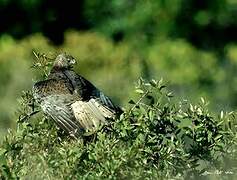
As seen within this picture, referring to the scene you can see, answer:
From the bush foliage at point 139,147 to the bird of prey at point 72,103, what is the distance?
0.79m

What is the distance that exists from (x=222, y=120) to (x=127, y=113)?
665 mm

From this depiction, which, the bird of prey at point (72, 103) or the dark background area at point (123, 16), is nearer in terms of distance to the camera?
the bird of prey at point (72, 103)

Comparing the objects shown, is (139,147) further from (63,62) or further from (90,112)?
(63,62)

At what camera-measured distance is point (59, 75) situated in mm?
A: 10742

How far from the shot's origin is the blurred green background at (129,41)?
66.6ft

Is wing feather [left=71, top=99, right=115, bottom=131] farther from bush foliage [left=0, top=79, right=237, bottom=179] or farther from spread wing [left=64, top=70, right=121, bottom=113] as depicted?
bush foliage [left=0, top=79, right=237, bottom=179]

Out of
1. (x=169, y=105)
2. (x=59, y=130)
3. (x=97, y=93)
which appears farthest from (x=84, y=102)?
(x=169, y=105)

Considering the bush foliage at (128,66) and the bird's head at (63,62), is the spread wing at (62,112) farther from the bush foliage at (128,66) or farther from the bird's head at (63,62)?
the bush foliage at (128,66)

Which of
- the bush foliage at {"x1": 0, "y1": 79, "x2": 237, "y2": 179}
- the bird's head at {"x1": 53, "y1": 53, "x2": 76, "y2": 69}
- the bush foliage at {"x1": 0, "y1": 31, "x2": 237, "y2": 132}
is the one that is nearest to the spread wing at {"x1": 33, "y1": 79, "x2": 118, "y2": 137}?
the bird's head at {"x1": 53, "y1": 53, "x2": 76, "y2": 69}

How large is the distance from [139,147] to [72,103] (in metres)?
2.36

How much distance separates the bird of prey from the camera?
966cm

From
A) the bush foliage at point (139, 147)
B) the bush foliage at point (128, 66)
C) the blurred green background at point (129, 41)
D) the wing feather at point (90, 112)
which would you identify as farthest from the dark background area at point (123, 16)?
the bush foliage at point (139, 147)

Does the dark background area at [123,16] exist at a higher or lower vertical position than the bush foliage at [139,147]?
higher

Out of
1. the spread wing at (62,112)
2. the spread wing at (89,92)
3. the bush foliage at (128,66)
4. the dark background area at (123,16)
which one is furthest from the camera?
the dark background area at (123,16)
